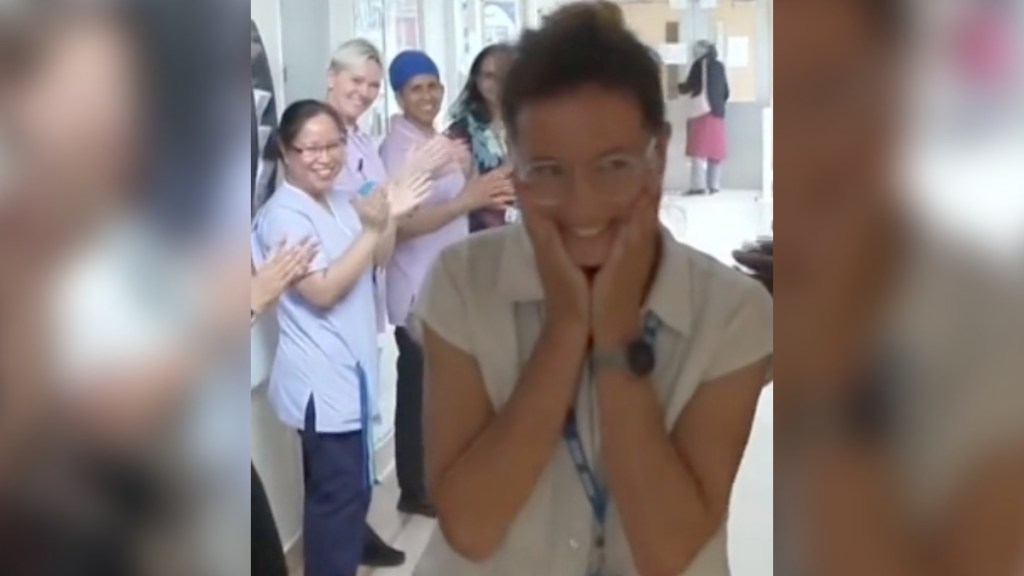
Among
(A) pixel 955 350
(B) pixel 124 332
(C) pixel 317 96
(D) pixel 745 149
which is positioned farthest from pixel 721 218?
(B) pixel 124 332

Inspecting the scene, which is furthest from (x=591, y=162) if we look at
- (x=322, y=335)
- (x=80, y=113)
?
(x=80, y=113)

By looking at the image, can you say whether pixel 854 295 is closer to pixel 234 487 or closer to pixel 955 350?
pixel 955 350

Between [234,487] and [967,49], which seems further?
[234,487]

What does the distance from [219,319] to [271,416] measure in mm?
81

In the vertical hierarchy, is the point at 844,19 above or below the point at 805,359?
above

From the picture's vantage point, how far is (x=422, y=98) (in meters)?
0.78

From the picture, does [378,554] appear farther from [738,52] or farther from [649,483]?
[738,52]

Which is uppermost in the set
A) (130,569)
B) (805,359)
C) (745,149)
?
(745,149)

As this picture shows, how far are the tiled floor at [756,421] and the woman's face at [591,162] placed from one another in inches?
1.2

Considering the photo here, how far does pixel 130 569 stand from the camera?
753mm

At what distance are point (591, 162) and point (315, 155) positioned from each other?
0.20 metres

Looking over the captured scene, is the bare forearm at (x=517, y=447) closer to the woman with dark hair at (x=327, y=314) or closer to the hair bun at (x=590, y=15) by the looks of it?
the woman with dark hair at (x=327, y=314)

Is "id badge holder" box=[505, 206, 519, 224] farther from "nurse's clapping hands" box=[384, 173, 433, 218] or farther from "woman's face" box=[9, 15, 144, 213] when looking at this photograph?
"woman's face" box=[9, 15, 144, 213]

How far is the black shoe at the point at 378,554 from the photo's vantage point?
2.60ft
